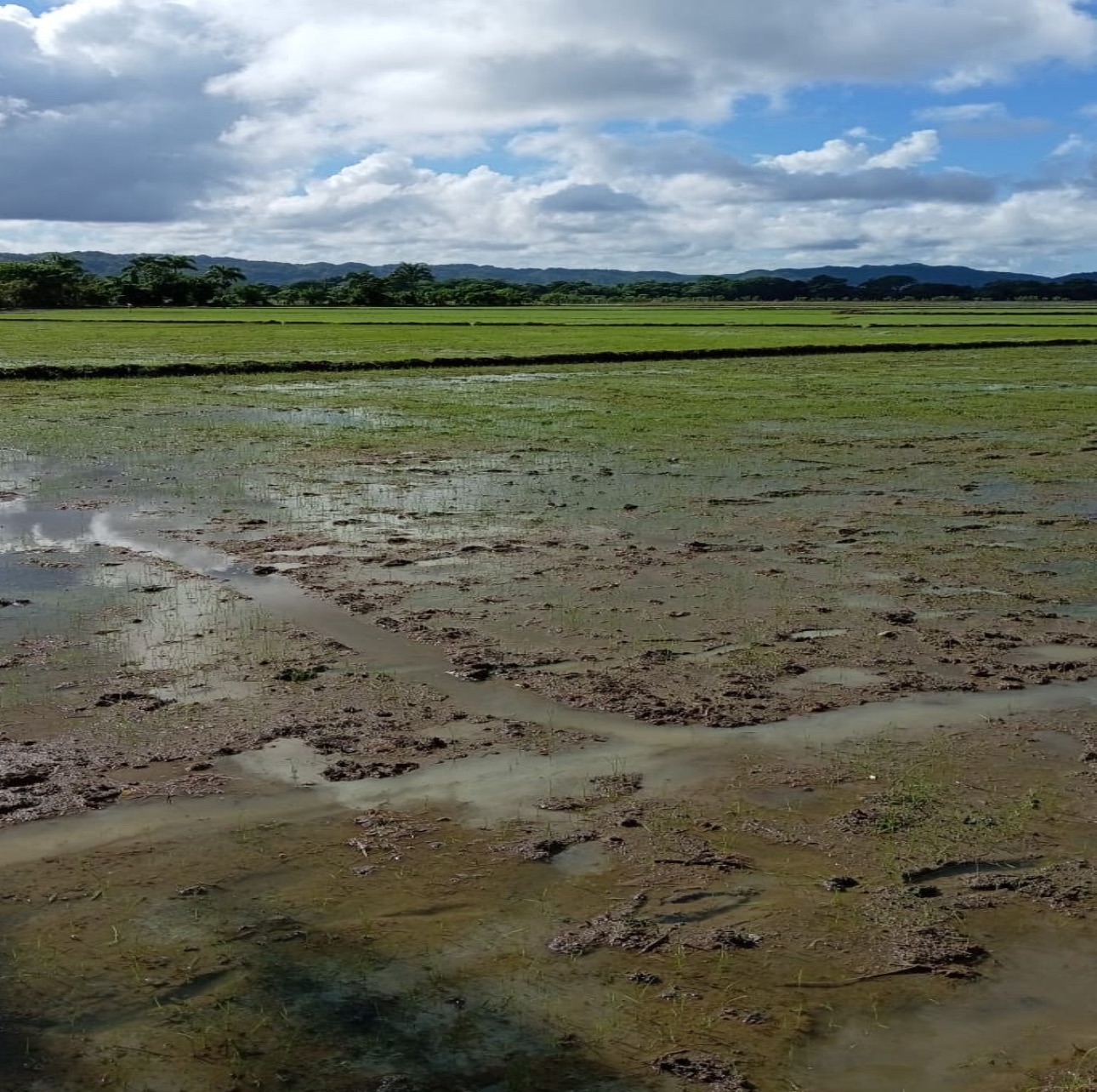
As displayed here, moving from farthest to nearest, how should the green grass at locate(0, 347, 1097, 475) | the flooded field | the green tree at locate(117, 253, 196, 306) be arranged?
1. the green tree at locate(117, 253, 196, 306)
2. the green grass at locate(0, 347, 1097, 475)
3. the flooded field

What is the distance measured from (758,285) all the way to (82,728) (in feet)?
530

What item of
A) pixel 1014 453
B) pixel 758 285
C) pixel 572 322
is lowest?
pixel 1014 453

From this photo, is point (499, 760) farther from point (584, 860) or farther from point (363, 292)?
point (363, 292)

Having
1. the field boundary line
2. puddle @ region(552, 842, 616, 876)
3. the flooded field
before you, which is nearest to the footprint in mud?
the flooded field

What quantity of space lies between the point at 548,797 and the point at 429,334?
45.6 meters

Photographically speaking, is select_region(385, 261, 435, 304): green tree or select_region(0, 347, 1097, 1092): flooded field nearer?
select_region(0, 347, 1097, 1092): flooded field

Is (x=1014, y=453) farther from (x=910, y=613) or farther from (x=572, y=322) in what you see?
(x=572, y=322)

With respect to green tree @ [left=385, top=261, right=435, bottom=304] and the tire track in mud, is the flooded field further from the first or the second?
green tree @ [left=385, top=261, right=435, bottom=304]

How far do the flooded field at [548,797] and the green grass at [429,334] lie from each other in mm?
25376

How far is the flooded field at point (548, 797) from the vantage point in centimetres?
409

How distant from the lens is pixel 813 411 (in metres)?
24.4

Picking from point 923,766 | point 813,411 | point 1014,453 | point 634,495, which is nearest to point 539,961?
point 923,766

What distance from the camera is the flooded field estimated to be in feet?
13.4

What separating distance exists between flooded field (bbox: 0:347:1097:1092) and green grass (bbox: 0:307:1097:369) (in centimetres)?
2538
